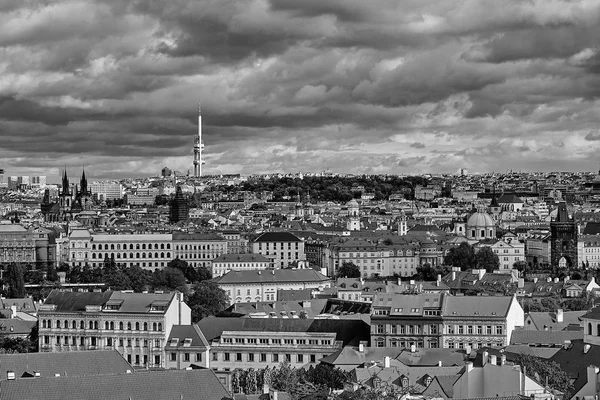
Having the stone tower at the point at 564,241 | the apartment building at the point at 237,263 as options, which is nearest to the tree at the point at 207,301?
the apartment building at the point at 237,263

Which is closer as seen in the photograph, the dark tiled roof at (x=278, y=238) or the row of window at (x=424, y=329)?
the row of window at (x=424, y=329)

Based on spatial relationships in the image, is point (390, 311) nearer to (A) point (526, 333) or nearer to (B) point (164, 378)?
(A) point (526, 333)

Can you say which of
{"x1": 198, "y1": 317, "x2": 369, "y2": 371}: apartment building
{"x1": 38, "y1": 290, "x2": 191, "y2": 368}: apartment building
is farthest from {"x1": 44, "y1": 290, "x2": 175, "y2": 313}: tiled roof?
{"x1": 198, "y1": 317, "x2": 369, "y2": 371}: apartment building

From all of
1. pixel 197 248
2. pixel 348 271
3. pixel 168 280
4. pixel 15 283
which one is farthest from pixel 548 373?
pixel 197 248

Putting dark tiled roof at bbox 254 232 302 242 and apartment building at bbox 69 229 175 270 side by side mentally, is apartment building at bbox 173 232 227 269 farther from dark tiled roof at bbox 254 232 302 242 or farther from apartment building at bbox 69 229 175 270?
dark tiled roof at bbox 254 232 302 242

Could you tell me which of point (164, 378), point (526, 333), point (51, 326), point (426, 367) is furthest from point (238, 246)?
point (164, 378)

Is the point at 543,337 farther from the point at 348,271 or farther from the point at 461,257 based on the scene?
the point at 461,257

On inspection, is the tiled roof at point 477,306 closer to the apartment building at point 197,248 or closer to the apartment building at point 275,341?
the apartment building at point 275,341
